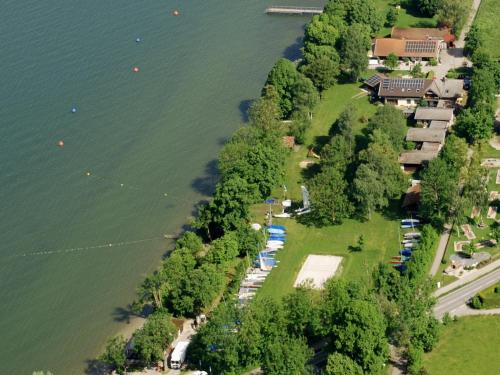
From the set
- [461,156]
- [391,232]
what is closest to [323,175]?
[391,232]

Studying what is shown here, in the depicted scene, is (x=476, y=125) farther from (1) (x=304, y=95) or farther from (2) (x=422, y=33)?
(2) (x=422, y=33)

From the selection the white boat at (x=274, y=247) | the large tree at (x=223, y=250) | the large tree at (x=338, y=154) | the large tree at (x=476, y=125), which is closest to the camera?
the large tree at (x=223, y=250)

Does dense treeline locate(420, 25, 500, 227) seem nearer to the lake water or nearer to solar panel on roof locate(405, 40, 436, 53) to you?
solar panel on roof locate(405, 40, 436, 53)

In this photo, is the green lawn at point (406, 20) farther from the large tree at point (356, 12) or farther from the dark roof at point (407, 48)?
the dark roof at point (407, 48)

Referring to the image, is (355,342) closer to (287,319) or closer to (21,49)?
(287,319)

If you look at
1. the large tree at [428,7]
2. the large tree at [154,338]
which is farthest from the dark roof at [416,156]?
the large tree at [428,7]

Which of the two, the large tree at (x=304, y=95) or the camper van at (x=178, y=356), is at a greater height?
the large tree at (x=304, y=95)

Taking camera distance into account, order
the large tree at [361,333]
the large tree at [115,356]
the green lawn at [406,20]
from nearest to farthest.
Result: the large tree at [361,333] → the large tree at [115,356] → the green lawn at [406,20]
